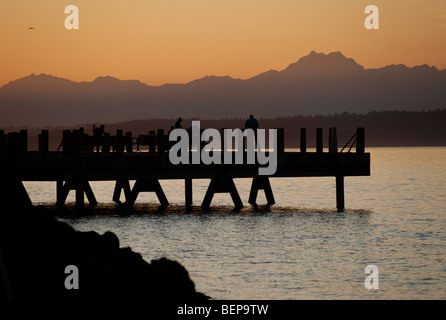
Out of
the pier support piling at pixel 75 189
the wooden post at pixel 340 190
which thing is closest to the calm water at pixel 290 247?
the wooden post at pixel 340 190

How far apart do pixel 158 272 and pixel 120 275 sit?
1.46 meters

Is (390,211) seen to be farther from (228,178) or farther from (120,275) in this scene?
(120,275)

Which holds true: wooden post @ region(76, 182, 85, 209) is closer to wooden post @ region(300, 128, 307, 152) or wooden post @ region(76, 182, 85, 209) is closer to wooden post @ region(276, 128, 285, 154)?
wooden post @ region(276, 128, 285, 154)

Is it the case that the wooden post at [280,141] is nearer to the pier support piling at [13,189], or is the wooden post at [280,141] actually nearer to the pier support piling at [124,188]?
the pier support piling at [124,188]

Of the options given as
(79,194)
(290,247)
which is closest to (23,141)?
(79,194)

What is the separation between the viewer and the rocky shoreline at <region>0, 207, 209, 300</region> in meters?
14.7

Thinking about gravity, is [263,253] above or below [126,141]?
below

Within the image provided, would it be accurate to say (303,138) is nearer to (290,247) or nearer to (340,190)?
(340,190)

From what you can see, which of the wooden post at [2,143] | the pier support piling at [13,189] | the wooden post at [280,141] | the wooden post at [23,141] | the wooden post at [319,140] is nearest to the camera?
the pier support piling at [13,189]

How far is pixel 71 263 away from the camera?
16328 mm

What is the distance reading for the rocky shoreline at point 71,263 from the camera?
14.7 meters

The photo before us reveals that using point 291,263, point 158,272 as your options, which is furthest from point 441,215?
point 158,272

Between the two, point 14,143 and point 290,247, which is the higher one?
point 14,143
